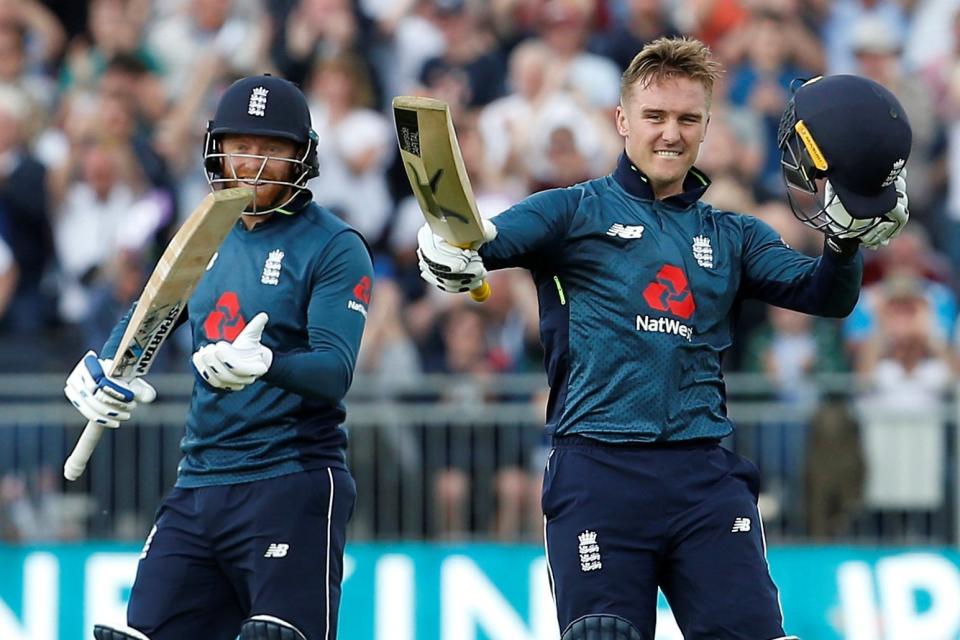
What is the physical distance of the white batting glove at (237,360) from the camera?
5926 mm

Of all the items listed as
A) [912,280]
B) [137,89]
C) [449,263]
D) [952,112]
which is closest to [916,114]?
[952,112]

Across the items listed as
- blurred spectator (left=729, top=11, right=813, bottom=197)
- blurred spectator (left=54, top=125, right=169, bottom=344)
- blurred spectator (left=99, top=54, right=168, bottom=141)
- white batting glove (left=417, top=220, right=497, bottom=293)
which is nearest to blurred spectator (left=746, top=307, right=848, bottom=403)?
blurred spectator (left=729, top=11, right=813, bottom=197)

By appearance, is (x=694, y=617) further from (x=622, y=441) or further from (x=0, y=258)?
(x=0, y=258)

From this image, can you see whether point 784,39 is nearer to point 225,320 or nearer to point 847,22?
point 847,22

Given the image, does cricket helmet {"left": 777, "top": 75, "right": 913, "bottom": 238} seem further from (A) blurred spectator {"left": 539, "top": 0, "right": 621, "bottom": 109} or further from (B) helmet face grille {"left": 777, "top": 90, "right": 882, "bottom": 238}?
(A) blurred spectator {"left": 539, "top": 0, "right": 621, "bottom": 109}

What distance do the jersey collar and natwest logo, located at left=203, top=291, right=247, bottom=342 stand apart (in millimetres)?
1350

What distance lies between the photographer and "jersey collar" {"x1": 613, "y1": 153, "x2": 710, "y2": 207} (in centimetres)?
653

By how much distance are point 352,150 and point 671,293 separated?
654 centimetres

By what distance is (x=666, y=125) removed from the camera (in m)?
6.44

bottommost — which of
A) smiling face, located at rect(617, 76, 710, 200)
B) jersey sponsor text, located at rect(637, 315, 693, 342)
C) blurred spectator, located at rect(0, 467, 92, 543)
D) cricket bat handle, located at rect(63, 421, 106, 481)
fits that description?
blurred spectator, located at rect(0, 467, 92, 543)

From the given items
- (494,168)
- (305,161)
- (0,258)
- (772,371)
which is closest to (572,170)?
(494,168)

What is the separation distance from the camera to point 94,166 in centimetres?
1271

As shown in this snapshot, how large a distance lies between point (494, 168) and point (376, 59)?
58.7 inches

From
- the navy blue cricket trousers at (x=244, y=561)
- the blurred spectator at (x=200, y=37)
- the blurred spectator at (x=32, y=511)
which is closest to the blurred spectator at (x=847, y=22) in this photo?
the blurred spectator at (x=200, y=37)
